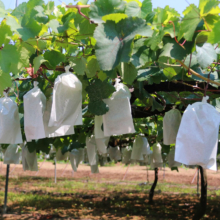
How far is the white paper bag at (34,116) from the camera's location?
3.78 ft

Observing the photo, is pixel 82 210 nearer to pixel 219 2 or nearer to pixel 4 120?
pixel 4 120

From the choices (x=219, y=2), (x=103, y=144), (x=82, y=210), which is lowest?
(x=82, y=210)

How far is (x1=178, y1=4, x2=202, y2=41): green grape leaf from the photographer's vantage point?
0.90m

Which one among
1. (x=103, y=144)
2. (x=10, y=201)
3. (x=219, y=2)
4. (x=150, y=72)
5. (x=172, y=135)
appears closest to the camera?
(x=219, y=2)

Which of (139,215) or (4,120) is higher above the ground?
(4,120)

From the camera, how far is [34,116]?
1.17 meters

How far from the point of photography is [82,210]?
6191 millimetres

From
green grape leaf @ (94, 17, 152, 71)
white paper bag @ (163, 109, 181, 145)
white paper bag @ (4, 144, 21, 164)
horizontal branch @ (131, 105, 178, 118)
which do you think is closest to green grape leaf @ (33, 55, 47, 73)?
green grape leaf @ (94, 17, 152, 71)

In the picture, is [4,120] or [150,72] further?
[150,72]

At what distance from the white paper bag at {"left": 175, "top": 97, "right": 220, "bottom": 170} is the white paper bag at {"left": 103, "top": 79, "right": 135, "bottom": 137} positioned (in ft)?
0.82

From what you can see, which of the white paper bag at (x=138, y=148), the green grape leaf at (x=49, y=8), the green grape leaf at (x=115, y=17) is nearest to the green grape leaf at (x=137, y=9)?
the green grape leaf at (x=115, y=17)

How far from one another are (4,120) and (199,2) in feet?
2.96

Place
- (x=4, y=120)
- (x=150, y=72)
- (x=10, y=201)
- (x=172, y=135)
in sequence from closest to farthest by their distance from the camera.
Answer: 1. (x=4, y=120)
2. (x=150, y=72)
3. (x=172, y=135)
4. (x=10, y=201)

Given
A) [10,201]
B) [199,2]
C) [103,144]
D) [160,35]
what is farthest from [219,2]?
[10,201]
